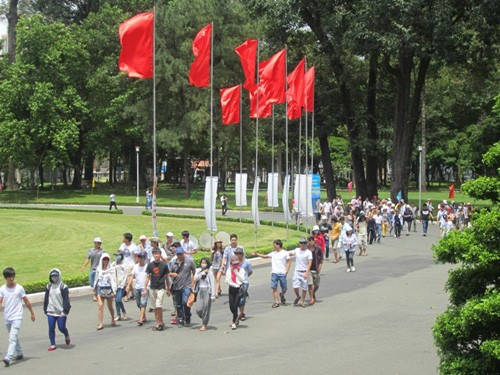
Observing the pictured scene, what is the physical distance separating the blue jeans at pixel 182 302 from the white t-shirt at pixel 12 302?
3603 mm

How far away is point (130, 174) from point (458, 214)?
42624 mm

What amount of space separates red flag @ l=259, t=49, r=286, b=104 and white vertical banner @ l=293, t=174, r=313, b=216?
3882 millimetres

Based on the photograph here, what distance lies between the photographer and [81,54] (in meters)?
66.5

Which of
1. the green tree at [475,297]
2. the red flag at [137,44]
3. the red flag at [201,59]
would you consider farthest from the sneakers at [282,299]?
the red flag at [201,59]

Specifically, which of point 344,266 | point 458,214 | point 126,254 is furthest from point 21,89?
point 126,254

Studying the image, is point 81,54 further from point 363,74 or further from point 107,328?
point 107,328

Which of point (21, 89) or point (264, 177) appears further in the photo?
point (264, 177)

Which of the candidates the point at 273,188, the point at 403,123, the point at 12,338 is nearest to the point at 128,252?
the point at 12,338

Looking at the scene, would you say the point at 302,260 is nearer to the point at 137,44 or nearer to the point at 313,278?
the point at 313,278

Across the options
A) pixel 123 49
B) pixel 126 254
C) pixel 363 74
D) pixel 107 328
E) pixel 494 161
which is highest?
pixel 363 74

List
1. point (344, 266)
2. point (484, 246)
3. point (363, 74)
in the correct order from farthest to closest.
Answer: point (363, 74)
point (344, 266)
point (484, 246)

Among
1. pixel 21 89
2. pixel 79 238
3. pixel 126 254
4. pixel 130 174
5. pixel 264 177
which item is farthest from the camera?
pixel 264 177

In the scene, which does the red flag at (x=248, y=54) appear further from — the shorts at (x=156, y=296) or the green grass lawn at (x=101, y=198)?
the green grass lawn at (x=101, y=198)

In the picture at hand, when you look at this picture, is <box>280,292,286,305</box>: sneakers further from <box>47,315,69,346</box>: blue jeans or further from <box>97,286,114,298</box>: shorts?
<box>47,315,69,346</box>: blue jeans
